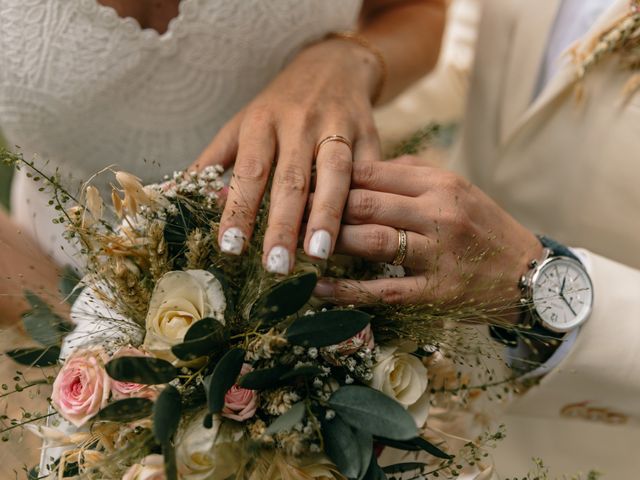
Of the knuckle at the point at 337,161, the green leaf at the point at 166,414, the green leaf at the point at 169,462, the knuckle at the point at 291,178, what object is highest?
the knuckle at the point at 337,161

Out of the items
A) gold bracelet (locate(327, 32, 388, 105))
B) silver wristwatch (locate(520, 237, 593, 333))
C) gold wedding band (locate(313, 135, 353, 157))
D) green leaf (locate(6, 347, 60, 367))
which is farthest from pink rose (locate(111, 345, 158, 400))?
gold bracelet (locate(327, 32, 388, 105))

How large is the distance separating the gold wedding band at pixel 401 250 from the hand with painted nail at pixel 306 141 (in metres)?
0.07

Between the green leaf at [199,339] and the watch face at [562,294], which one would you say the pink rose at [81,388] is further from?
the watch face at [562,294]

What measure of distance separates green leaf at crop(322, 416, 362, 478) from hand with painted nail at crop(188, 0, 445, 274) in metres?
0.15

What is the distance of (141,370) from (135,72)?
0.57 meters

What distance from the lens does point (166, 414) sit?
474mm

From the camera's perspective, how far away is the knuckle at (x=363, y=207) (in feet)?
2.18

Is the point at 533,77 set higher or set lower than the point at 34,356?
higher

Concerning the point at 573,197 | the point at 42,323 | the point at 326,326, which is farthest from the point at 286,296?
the point at 573,197

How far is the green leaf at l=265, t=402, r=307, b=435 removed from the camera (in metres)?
0.47

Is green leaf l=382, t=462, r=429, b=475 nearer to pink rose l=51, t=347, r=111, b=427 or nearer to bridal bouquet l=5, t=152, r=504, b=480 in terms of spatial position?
bridal bouquet l=5, t=152, r=504, b=480

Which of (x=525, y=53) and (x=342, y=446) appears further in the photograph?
(x=525, y=53)

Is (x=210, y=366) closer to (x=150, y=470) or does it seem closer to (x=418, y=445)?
(x=150, y=470)

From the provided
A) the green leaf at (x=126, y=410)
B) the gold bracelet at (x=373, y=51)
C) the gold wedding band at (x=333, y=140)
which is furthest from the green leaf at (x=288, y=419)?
the gold bracelet at (x=373, y=51)
